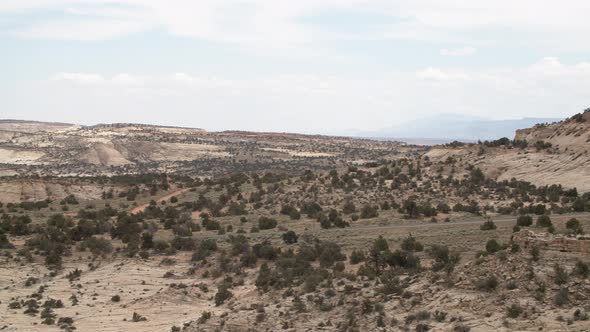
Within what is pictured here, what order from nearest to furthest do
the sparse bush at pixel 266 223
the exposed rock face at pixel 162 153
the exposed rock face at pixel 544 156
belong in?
1. the sparse bush at pixel 266 223
2. the exposed rock face at pixel 544 156
3. the exposed rock face at pixel 162 153

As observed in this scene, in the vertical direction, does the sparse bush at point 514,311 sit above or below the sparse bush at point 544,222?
below

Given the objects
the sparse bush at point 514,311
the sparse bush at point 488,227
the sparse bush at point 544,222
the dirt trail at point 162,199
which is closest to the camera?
the sparse bush at point 514,311

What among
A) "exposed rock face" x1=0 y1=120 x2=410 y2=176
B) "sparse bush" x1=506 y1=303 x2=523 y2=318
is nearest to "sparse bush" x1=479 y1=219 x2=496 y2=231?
"sparse bush" x1=506 y1=303 x2=523 y2=318

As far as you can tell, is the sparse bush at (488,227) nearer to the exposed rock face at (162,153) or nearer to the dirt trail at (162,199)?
the dirt trail at (162,199)

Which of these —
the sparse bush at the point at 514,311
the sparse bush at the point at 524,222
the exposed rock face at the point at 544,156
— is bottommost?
the sparse bush at the point at 514,311

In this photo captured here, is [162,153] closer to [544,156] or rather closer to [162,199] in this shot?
[162,199]

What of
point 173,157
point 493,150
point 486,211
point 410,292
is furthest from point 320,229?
point 173,157

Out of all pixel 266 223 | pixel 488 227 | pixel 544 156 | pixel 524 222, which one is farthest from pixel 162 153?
pixel 524 222

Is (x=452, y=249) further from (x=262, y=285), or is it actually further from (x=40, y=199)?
(x=40, y=199)

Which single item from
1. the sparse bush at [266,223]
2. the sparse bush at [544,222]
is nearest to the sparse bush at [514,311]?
the sparse bush at [544,222]

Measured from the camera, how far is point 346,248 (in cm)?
3297

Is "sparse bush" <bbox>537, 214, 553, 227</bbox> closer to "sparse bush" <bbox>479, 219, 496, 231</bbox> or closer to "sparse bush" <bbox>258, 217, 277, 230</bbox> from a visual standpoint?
"sparse bush" <bbox>479, 219, 496, 231</bbox>

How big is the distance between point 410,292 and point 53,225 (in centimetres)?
2689

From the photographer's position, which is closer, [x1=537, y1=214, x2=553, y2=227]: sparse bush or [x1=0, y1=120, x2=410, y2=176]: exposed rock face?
[x1=537, y1=214, x2=553, y2=227]: sparse bush
